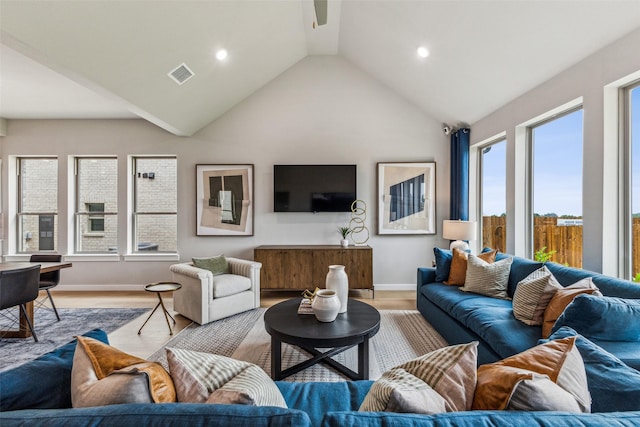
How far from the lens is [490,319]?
2.26 meters

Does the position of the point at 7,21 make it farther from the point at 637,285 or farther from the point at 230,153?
the point at 637,285

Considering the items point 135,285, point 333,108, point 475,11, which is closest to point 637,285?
point 475,11

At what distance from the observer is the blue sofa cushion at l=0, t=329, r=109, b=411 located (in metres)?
0.85

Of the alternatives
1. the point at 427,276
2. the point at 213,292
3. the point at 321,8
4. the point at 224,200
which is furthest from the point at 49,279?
the point at 427,276

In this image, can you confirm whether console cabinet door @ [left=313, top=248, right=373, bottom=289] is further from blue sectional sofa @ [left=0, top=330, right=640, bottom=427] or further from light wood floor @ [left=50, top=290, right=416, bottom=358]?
blue sectional sofa @ [left=0, top=330, right=640, bottom=427]

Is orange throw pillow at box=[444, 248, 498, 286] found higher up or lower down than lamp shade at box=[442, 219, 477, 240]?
lower down

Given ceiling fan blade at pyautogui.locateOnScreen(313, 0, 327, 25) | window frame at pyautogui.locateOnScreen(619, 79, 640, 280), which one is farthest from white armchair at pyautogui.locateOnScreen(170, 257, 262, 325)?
window frame at pyautogui.locateOnScreen(619, 79, 640, 280)

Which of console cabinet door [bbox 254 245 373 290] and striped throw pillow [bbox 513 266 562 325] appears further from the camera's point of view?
console cabinet door [bbox 254 245 373 290]

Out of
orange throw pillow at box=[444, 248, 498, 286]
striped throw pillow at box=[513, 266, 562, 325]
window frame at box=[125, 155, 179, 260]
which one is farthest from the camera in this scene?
window frame at box=[125, 155, 179, 260]

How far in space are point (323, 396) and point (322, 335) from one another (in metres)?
0.74

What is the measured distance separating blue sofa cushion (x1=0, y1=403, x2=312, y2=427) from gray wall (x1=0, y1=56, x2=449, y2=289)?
13.4 feet

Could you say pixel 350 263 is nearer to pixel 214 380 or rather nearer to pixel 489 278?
pixel 489 278

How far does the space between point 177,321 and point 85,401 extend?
2946 millimetres

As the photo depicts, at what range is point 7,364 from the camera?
253cm
